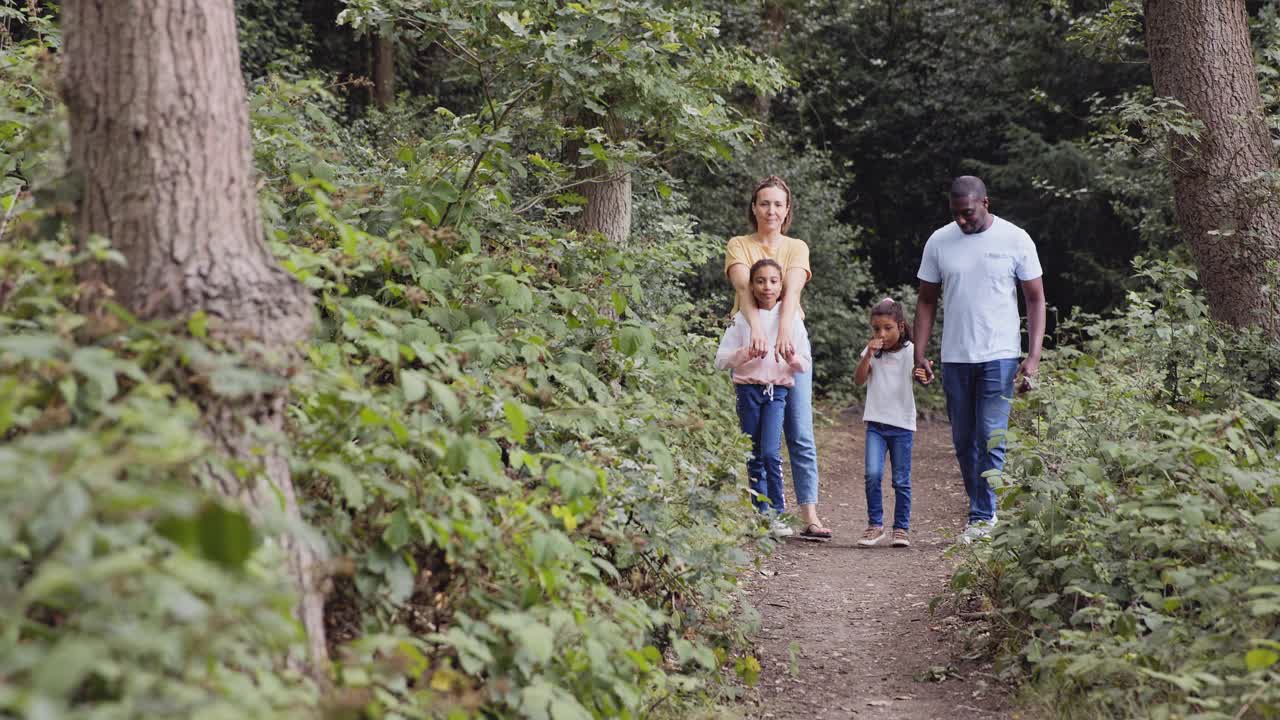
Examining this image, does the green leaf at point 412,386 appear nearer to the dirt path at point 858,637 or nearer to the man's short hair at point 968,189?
the dirt path at point 858,637

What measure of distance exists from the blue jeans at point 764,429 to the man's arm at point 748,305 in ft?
0.87

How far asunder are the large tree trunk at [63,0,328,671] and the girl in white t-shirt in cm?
495

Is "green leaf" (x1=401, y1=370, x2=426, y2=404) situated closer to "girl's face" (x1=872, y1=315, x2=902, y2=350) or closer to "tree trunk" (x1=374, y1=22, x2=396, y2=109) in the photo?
"girl's face" (x1=872, y1=315, x2=902, y2=350)

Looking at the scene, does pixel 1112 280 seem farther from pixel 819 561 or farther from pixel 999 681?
pixel 999 681

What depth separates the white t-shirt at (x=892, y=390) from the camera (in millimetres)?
7340

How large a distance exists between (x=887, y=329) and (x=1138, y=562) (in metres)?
3.47

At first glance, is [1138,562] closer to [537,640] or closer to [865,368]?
[537,640]

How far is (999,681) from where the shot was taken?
4.58 meters

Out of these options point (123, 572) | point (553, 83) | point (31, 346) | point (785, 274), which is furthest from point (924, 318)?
point (123, 572)

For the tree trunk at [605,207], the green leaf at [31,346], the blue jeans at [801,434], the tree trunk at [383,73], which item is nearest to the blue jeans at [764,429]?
the blue jeans at [801,434]

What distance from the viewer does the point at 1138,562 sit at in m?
4.16

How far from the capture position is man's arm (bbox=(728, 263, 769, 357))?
22.3ft

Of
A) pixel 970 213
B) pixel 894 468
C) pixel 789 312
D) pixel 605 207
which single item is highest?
pixel 605 207

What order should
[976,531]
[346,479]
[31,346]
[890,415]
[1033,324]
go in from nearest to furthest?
[31,346]
[346,479]
[976,531]
[1033,324]
[890,415]
